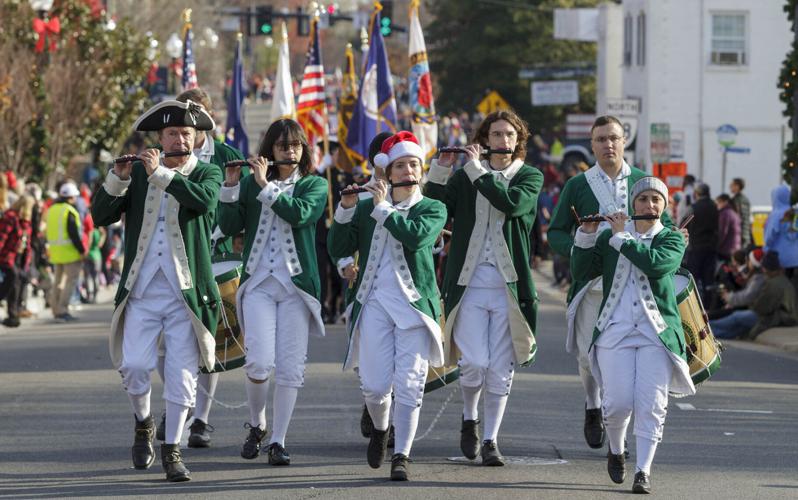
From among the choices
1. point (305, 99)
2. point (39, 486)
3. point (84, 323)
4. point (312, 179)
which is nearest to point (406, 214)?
point (312, 179)

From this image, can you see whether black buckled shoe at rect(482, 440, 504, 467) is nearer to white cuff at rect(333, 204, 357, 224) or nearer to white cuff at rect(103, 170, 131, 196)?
Answer: white cuff at rect(333, 204, 357, 224)

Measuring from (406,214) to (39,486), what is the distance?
2.52m

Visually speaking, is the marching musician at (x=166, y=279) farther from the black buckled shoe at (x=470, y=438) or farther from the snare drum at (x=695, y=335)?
the snare drum at (x=695, y=335)

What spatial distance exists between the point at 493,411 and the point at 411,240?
1233mm

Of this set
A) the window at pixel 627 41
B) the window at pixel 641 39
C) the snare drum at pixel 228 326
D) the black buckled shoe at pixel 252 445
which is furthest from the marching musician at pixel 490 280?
the window at pixel 627 41

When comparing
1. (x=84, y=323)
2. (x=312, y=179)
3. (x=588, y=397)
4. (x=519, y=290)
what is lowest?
(x=84, y=323)

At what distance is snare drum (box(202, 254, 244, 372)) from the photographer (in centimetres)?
1077

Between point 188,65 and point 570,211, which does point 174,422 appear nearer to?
point 570,211

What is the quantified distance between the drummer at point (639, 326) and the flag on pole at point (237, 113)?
51.0 feet

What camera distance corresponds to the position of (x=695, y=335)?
9.94 meters

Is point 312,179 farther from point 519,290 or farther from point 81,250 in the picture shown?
point 81,250

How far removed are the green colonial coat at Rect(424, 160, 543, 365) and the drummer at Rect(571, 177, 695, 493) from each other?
0.69m

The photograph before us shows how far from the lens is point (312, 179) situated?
34.0ft

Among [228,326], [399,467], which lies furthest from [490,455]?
[228,326]
